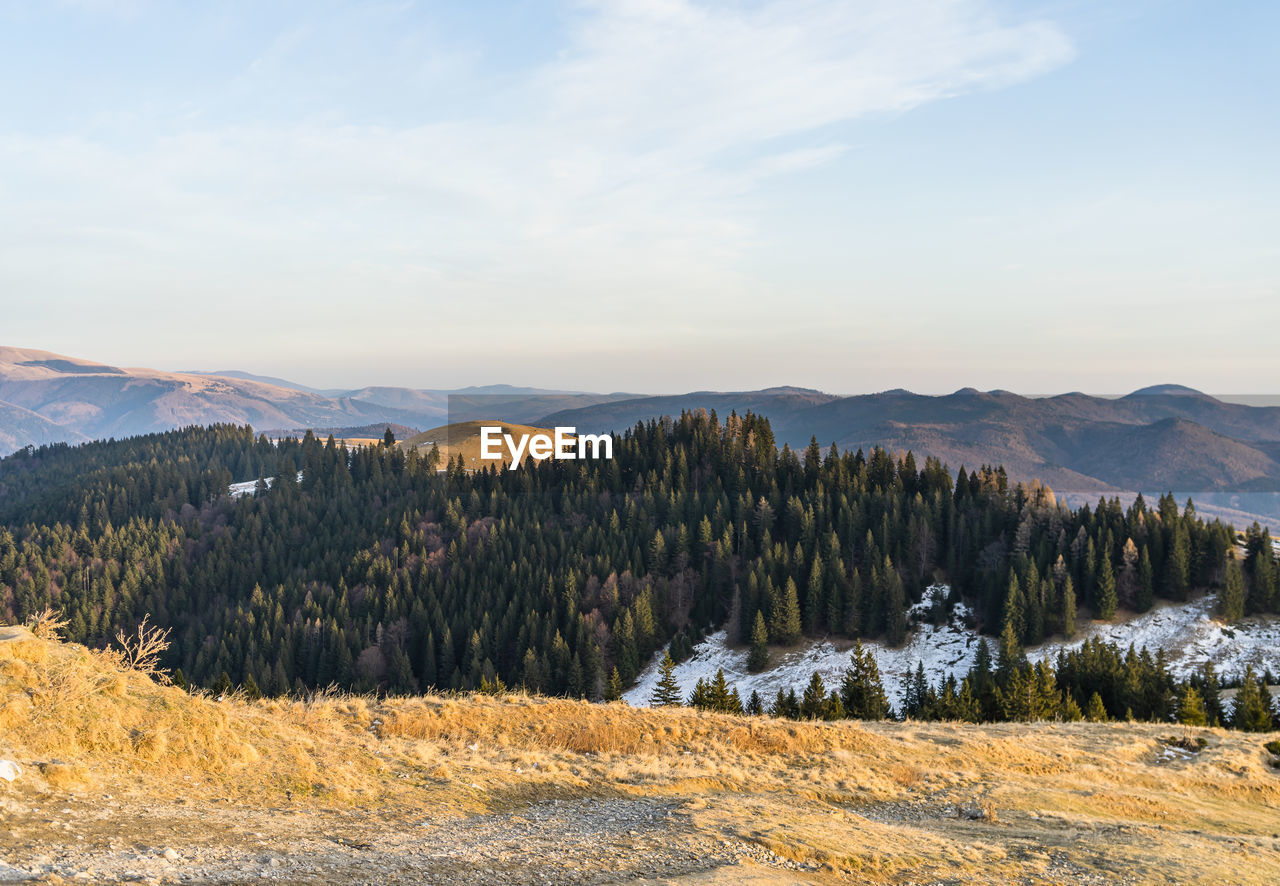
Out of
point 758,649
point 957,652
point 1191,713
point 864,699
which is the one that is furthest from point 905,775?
point 957,652

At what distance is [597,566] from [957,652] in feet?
197

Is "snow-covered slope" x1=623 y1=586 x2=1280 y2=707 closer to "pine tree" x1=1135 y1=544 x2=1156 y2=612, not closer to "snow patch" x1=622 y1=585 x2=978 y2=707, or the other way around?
"snow patch" x1=622 y1=585 x2=978 y2=707

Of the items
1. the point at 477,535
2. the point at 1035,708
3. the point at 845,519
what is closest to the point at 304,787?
the point at 1035,708

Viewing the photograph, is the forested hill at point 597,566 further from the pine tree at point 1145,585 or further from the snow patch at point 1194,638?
the snow patch at point 1194,638

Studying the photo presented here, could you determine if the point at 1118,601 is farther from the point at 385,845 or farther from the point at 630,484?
the point at 385,845

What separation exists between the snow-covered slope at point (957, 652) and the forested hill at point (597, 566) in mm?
3350

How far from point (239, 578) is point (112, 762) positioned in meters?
166

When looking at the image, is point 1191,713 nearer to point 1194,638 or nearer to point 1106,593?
point 1194,638

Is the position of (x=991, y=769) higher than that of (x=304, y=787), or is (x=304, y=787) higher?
(x=304, y=787)

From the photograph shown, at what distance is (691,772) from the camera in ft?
84.8

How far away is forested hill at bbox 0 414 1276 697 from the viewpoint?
377ft

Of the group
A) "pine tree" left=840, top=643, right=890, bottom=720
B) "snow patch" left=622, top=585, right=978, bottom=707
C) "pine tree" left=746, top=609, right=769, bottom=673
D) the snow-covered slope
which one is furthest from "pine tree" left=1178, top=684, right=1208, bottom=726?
"pine tree" left=746, top=609, right=769, bottom=673

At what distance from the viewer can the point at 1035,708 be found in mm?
59938

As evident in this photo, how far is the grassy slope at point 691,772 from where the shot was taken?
18172 millimetres
